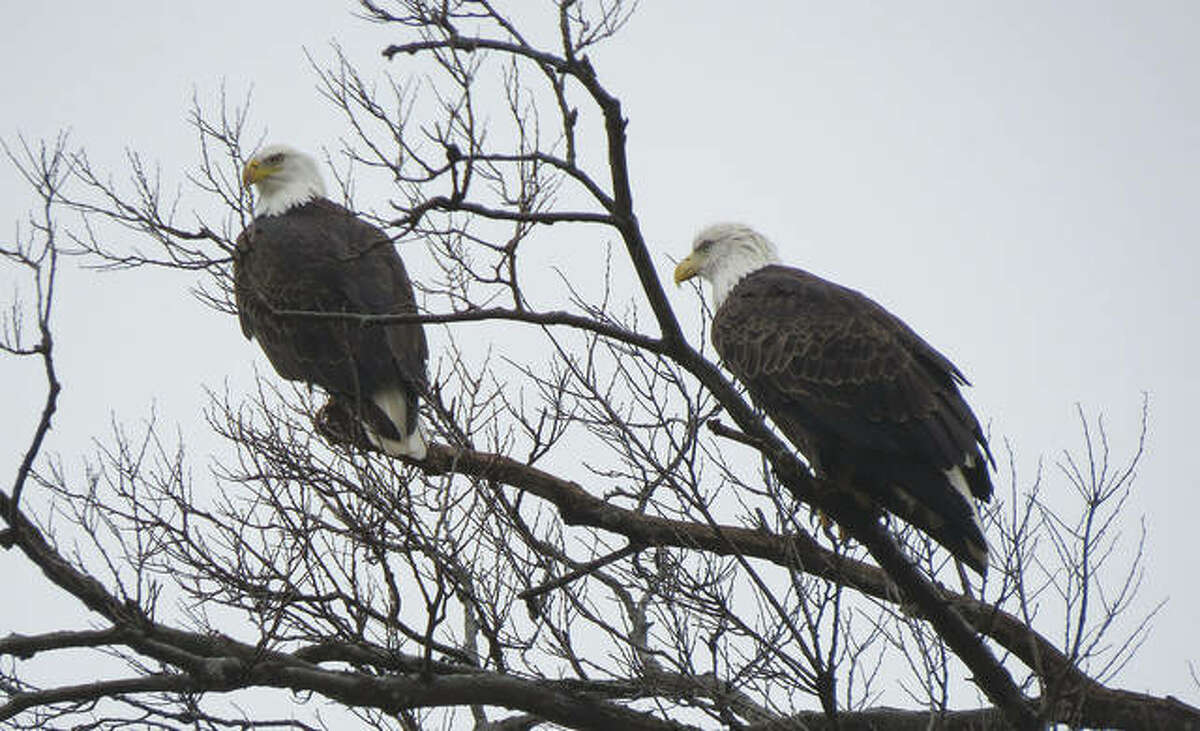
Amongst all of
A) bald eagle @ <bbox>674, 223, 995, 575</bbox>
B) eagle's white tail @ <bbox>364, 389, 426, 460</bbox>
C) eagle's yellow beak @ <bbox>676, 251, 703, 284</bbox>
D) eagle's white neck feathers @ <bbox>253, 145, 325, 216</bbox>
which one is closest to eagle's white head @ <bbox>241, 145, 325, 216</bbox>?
eagle's white neck feathers @ <bbox>253, 145, 325, 216</bbox>

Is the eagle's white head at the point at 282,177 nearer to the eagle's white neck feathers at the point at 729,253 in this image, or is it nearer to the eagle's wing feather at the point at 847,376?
the eagle's white neck feathers at the point at 729,253

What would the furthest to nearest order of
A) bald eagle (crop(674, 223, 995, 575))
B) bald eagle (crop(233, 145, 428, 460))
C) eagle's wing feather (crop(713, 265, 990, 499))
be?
bald eagle (crop(233, 145, 428, 460)) < eagle's wing feather (crop(713, 265, 990, 499)) < bald eagle (crop(674, 223, 995, 575))

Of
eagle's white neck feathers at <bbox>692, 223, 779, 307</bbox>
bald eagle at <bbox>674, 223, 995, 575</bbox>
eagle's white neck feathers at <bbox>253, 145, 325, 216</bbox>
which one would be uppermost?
eagle's white neck feathers at <bbox>253, 145, 325, 216</bbox>

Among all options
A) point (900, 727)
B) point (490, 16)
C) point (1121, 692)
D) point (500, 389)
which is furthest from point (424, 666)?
point (1121, 692)

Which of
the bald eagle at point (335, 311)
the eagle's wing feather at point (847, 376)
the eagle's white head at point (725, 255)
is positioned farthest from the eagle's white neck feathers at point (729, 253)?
the bald eagle at point (335, 311)

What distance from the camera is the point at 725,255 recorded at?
650 centimetres

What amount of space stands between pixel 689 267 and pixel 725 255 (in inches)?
9.5

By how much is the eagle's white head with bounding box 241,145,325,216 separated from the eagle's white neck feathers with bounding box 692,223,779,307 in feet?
7.61

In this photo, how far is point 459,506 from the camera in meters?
4.37

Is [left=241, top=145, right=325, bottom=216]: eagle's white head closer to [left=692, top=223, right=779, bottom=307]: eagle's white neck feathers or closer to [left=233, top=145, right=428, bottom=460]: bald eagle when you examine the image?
[left=233, top=145, right=428, bottom=460]: bald eagle

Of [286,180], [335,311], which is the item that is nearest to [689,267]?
[335,311]

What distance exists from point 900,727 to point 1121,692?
0.75m

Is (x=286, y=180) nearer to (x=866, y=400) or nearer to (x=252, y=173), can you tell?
(x=252, y=173)

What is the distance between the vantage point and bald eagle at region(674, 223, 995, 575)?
16.3 ft
